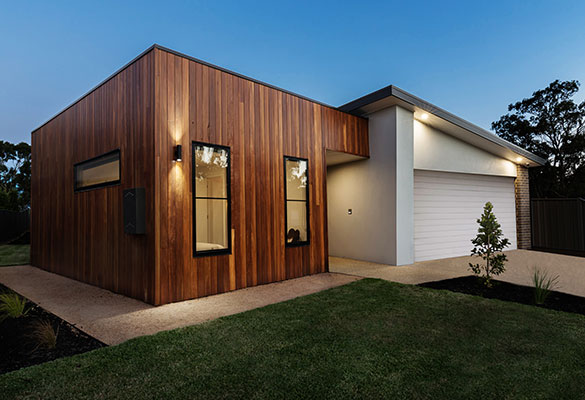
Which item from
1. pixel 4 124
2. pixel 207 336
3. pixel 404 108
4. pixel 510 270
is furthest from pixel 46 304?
pixel 4 124

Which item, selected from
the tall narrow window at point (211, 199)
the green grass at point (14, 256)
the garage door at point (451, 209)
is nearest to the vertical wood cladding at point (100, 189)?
the tall narrow window at point (211, 199)

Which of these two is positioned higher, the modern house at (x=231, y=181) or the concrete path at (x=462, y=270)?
the modern house at (x=231, y=181)

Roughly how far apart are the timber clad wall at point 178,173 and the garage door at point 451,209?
2.48 metres

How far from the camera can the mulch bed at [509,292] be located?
3.96 meters

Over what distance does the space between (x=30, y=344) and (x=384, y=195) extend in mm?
6274

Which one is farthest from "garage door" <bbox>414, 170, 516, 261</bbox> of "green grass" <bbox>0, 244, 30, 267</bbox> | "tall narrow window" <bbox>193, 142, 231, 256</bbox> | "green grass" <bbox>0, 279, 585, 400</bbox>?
"green grass" <bbox>0, 244, 30, 267</bbox>

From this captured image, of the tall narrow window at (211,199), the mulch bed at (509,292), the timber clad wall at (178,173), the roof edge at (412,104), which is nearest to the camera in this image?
the mulch bed at (509,292)

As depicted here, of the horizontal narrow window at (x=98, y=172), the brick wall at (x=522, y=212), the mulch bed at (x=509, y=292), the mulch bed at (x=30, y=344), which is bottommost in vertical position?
the mulch bed at (x=509, y=292)

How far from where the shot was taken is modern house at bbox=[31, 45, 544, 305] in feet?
14.0

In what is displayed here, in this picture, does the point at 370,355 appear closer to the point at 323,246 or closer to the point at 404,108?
the point at 323,246

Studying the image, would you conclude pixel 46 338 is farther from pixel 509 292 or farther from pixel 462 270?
pixel 462 270

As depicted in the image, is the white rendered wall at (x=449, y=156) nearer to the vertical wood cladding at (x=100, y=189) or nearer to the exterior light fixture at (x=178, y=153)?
the exterior light fixture at (x=178, y=153)

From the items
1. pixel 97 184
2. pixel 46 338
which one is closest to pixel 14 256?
pixel 97 184

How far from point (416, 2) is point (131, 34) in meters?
39.4
